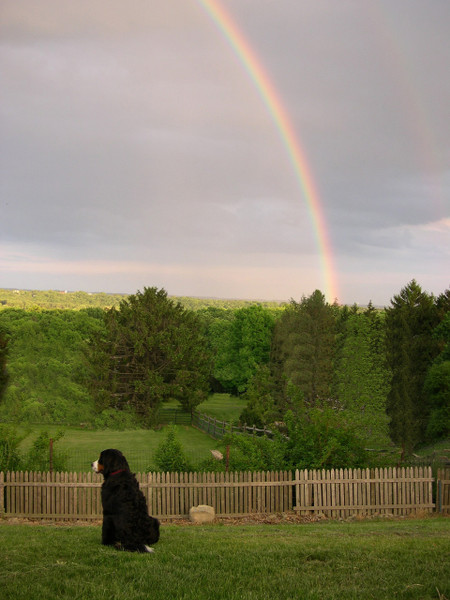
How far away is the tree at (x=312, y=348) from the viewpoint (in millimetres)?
53000

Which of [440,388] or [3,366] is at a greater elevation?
[3,366]

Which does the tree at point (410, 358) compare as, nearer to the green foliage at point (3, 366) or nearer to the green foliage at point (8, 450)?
the green foliage at point (8, 450)

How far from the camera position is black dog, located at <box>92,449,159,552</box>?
8156mm

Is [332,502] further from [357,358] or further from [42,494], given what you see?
[357,358]

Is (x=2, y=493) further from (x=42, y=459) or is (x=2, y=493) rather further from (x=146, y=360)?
(x=146, y=360)

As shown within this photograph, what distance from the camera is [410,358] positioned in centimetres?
4491

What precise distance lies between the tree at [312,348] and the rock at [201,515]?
36.5 metres

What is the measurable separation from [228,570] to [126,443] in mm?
34222

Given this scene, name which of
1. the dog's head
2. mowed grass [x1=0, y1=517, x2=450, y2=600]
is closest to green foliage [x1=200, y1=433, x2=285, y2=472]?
mowed grass [x1=0, y1=517, x2=450, y2=600]

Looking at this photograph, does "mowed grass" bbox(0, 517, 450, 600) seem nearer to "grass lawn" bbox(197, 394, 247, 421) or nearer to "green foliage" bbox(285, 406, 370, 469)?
"green foliage" bbox(285, 406, 370, 469)

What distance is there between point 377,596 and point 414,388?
40677 mm

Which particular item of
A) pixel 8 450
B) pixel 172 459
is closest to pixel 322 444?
pixel 172 459

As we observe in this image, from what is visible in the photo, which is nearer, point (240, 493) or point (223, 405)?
point (240, 493)

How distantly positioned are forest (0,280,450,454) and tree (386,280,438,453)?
0.08 m
